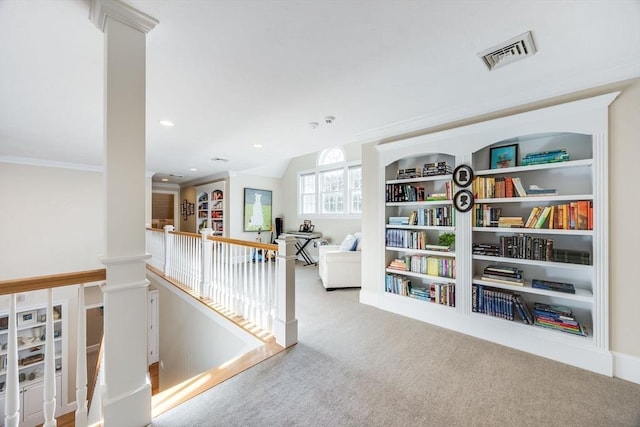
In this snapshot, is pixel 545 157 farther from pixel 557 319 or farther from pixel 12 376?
pixel 12 376

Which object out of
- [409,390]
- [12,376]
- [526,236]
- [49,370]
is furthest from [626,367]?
[12,376]

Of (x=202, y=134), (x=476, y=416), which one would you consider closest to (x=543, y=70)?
(x=476, y=416)

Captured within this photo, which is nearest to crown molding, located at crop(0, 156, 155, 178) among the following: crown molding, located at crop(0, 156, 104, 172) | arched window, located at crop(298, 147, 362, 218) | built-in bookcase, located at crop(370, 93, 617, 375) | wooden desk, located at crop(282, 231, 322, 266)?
crown molding, located at crop(0, 156, 104, 172)

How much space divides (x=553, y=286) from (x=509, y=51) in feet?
6.39

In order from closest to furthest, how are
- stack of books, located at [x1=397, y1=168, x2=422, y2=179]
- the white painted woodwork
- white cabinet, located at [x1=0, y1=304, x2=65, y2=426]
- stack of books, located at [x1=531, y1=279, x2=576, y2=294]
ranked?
stack of books, located at [x1=531, y1=279, x2=576, y2=294], stack of books, located at [x1=397, y1=168, x2=422, y2=179], white cabinet, located at [x1=0, y1=304, x2=65, y2=426], the white painted woodwork

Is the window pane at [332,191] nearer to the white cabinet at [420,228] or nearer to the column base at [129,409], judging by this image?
the white cabinet at [420,228]

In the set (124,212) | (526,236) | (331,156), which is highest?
(331,156)

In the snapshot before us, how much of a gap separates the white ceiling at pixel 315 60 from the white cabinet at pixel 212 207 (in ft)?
11.9

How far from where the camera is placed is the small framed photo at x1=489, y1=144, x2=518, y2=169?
2473 millimetres

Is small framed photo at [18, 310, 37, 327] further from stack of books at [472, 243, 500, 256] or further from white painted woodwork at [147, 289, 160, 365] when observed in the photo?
stack of books at [472, 243, 500, 256]

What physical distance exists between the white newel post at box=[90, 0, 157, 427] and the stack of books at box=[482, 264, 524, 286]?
9.40 feet

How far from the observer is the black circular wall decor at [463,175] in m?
2.58

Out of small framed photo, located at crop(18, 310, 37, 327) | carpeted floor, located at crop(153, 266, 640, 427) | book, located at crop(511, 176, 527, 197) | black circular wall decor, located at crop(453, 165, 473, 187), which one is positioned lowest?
small framed photo, located at crop(18, 310, 37, 327)

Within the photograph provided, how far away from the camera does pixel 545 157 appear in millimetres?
2227
